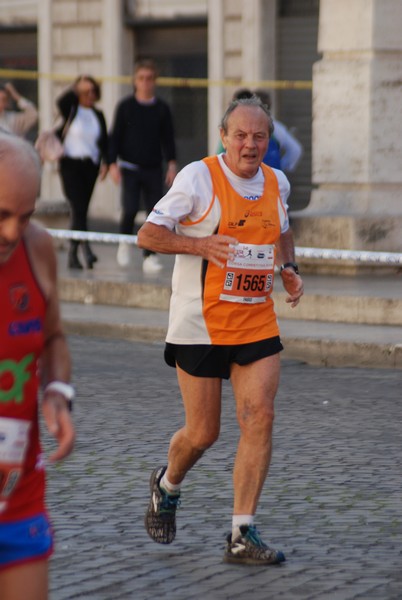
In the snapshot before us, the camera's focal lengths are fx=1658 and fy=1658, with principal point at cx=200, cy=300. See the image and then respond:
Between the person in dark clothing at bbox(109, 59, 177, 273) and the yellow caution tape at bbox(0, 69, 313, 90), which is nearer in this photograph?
the person in dark clothing at bbox(109, 59, 177, 273)

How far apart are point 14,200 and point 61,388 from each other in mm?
465

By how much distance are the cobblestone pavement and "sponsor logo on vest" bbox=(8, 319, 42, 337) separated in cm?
181

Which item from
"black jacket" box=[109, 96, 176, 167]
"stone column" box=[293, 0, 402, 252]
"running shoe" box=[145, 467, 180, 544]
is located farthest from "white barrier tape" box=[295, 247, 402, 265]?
"running shoe" box=[145, 467, 180, 544]

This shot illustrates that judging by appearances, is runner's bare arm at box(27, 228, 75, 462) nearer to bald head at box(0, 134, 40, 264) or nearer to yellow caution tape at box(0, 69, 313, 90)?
bald head at box(0, 134, 40, 264)

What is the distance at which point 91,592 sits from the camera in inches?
207

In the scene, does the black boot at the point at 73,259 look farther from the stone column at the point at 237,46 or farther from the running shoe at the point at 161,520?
the running shoe at the point at 161,520

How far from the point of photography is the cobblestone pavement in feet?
17.8

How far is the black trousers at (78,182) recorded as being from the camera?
51.2 ft

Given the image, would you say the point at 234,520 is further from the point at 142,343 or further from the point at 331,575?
the point at 142,343

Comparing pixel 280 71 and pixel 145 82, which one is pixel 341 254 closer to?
pixel 145 82

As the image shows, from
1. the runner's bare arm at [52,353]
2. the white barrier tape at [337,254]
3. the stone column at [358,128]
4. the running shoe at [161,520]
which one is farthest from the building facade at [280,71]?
the runner's bare arm at [52,353]

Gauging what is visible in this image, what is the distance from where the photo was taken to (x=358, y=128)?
580 inches

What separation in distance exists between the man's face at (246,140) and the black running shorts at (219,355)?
616 mm

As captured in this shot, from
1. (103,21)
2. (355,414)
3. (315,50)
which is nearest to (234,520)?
(355,414)
